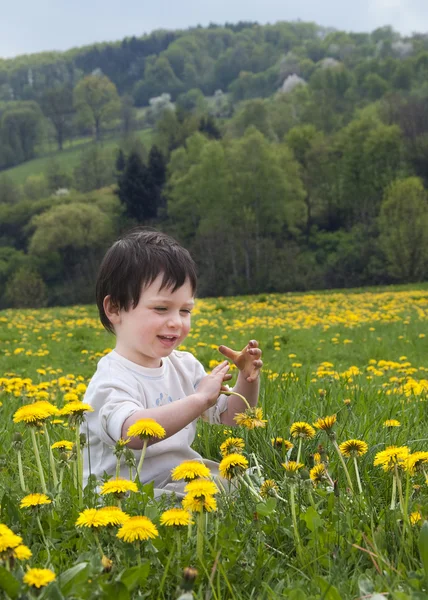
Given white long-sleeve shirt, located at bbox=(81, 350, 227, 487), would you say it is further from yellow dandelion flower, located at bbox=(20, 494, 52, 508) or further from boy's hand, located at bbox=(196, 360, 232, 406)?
yellow dandelion flower, located at bbox=(20, 494, 52, 508)

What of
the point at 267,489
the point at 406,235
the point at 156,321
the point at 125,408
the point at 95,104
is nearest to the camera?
the point at 267,489

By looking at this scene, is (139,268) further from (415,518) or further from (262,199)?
(262,199)

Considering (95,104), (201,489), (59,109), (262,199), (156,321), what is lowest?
(262,199)

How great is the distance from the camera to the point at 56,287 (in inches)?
1996

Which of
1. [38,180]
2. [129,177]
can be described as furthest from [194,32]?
[129,177]

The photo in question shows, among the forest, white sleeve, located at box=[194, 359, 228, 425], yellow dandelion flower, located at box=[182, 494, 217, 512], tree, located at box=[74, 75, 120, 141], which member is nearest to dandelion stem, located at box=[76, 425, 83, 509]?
yellow dandelion flower, located at box=[182, 494, 217, 512]

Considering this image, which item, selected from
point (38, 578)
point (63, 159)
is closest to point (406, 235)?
point (38, 578)

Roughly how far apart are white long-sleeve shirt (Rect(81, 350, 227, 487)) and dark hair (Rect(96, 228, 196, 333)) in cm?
28

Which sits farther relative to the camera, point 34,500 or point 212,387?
point 212,387

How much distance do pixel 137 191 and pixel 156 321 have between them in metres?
48.5

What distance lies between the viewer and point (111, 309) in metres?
2.72

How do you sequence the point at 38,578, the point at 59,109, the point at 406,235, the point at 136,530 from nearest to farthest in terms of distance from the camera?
the point at 38,578, the point at 136,530, the point at 406,235, the point at 59,109

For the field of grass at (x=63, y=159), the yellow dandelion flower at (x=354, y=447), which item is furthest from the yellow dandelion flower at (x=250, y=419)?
the field of grass at (x=63, y=159)

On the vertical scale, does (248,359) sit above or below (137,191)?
below
